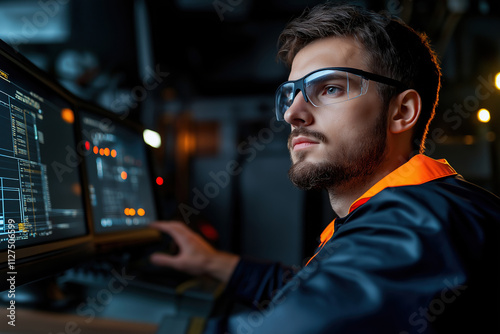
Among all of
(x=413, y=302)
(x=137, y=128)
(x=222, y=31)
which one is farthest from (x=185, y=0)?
(x=413, y=302)

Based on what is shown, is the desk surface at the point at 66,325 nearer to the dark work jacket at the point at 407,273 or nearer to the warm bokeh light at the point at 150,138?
A: the dark work jacket at the point at 407,273

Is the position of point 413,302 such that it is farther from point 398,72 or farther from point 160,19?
point 160,19

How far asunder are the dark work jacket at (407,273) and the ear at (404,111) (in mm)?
280

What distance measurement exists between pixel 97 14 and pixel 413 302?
2.72 metres

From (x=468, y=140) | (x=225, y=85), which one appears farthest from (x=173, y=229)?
(x=225, y=85)

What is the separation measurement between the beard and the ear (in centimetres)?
6

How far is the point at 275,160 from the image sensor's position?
278 centimetres

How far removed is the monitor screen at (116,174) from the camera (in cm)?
114

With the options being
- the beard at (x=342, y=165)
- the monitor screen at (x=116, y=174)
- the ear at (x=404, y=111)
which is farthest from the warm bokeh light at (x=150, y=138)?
the ear at (x=404, y=111)

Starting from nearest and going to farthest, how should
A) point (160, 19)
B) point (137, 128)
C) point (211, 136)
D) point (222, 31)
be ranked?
point (137, 128) < point (160, 19) < point (222, 31) < point (211, 136)

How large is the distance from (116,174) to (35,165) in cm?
44

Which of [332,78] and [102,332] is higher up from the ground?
[332,78]

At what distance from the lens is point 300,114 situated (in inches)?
36.1

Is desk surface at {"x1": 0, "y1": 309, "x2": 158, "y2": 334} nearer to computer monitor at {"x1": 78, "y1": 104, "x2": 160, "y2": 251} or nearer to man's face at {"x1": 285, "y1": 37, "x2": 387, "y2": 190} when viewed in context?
computer monitor at {"x1": 78, "y1": 104, "x2": 160, "y2": 251}
